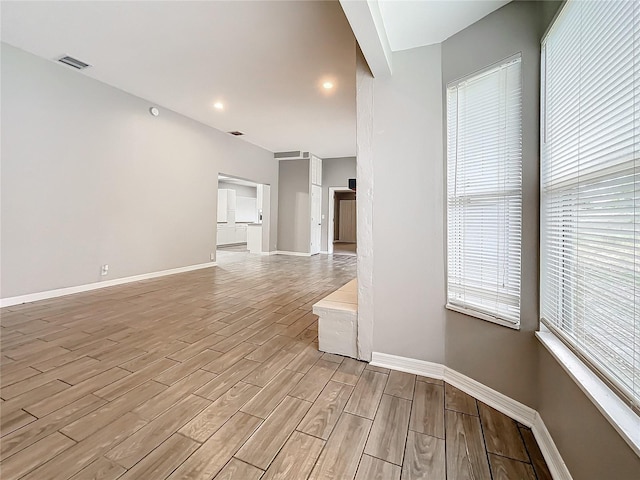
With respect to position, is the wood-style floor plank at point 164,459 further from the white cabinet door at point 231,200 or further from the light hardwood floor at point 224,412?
the white cabinet door at point 231,200

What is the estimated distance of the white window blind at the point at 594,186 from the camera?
2.76 ft

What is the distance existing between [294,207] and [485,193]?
267 inches

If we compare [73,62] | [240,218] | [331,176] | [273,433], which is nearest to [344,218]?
[331,176]

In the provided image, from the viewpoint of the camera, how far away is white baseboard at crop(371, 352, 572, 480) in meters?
1.16

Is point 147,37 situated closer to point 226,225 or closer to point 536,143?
point 536,143

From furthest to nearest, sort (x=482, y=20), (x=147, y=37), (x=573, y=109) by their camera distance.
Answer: (x=147, y=37) < (x=482, y=20) < (x=573, y=109)

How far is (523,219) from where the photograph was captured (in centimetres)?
147

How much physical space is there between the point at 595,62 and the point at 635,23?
201mm

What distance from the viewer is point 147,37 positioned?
2.88 m

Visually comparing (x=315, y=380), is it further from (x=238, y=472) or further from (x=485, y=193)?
(x=485, y=193)

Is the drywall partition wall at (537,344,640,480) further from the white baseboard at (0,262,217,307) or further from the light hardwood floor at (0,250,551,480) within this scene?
the white baseboard at (0,262,217,307)

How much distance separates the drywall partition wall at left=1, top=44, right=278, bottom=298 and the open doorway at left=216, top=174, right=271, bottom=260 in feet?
8.63

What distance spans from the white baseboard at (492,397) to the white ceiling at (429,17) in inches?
82.8

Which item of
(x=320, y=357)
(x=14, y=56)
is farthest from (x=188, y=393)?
(x=14, y=56)
